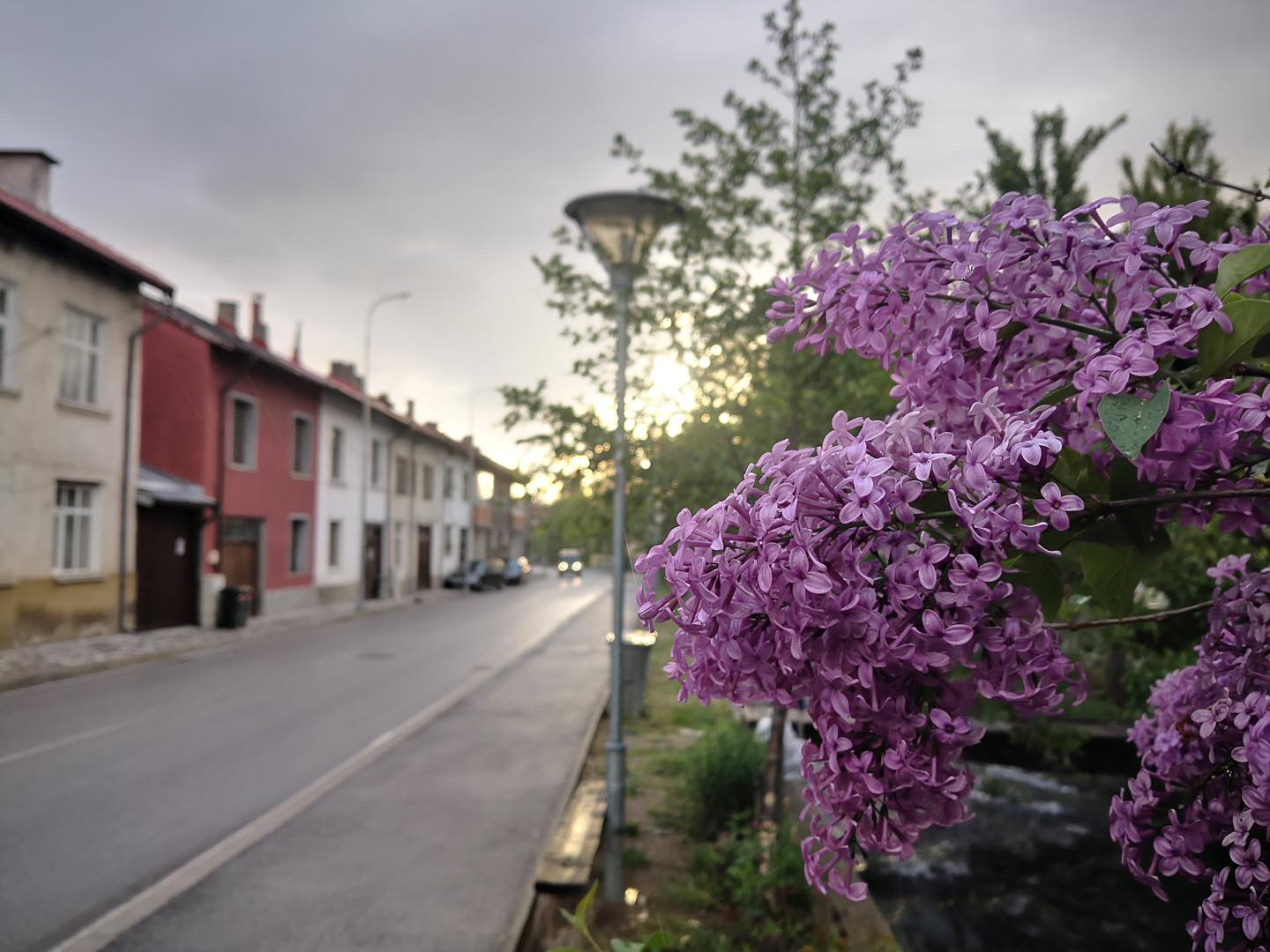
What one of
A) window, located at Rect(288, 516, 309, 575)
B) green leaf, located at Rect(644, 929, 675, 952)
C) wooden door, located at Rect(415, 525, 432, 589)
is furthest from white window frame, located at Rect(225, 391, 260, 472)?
green leaf, located at Rect(644, 929, 675, 952)

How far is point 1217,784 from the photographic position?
4.73 feet

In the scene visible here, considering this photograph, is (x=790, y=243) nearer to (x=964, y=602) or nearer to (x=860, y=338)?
(x=860, y=338)

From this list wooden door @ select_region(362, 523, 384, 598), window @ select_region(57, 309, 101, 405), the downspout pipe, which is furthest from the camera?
wooden door @ select_region(362, 523, 384, 598)

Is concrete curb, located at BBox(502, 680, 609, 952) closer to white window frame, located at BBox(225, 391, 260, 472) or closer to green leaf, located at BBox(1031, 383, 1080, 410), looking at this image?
green leaf, located at BBox(1031, 383, 1080, 410)

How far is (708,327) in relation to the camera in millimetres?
6531

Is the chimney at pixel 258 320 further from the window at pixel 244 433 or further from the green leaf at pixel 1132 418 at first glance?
the green leaf at pixel 1132 418

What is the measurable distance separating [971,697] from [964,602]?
18 cm

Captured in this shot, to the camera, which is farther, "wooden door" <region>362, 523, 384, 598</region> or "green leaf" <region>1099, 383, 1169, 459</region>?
"wooden door" <region>362, 523, 384, 598</region>

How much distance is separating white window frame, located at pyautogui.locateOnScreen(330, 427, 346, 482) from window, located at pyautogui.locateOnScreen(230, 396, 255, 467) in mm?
6598

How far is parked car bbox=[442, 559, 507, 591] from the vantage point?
48750mm

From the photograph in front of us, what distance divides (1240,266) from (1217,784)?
2.45 ft

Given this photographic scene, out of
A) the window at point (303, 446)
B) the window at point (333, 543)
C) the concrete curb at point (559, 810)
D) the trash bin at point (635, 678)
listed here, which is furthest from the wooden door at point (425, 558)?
the trash bin at point (635, 678)

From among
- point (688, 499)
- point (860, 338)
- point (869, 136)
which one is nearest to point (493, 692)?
point (688, 499)

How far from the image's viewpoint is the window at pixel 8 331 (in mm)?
17391
